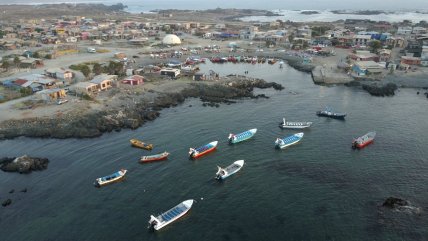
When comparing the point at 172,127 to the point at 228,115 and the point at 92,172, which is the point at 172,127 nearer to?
the point at 228,115

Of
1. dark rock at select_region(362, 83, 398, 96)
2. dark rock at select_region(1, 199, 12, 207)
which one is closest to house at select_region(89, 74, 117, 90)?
dark rock at select_region(1, 199, 12, 207)

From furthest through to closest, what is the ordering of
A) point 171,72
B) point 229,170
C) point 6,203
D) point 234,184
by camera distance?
point 171,72 → point 229,170 → point 234,184 → point 6,203

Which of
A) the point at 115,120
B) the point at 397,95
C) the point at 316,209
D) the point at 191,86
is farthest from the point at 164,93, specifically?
the point at 397,95

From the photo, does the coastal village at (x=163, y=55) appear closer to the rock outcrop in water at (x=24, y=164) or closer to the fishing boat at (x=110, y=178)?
the rock outcrop in water at (x=24, y=164)

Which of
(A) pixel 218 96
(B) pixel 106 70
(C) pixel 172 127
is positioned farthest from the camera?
(B) pixel 106 70

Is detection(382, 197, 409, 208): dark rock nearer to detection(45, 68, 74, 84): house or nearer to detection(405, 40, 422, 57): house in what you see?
detection(45, 68, 74, 84): house

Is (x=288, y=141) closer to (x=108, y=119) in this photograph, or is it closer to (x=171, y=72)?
(x=108, y=119)

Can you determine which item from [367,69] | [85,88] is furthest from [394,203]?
[367,69]
